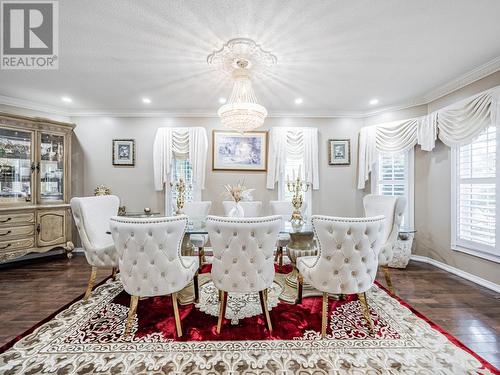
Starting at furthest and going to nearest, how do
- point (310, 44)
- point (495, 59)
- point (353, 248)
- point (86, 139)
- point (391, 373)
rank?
point (86, 139) → point (495, 59) → point (310, 44) → point (353, 248) → point (391, 373)

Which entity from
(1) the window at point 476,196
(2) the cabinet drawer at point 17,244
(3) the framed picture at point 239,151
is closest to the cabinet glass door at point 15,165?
(2) the cabinet drawer at point 17,244

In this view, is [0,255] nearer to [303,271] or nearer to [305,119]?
[303,271]

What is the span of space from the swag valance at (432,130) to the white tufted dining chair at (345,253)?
2354 millimetres

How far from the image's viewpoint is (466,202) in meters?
3.03

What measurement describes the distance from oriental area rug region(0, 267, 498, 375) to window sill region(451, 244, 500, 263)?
1.47m

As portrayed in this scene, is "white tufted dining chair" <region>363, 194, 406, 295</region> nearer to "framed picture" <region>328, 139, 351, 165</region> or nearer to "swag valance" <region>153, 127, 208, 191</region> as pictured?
"framed picture" <region>328, 139, 351, 165</region>

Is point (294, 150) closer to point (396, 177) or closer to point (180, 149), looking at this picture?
point (396, 177)

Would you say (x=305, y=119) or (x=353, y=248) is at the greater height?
(x=305, y=119)

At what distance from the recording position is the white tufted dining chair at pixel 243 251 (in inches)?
65.4

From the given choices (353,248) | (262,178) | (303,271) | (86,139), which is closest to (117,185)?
(86,139)

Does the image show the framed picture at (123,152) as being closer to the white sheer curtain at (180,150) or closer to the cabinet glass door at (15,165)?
the white sheer curtain at (180,150)

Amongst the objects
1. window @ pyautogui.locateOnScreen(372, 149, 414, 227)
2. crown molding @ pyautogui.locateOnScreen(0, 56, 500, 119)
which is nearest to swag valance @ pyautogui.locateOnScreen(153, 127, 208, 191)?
crown molding @ pyautogui.locateOnScreen(0, 56, 500, 119)

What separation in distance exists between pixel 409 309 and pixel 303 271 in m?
1.23

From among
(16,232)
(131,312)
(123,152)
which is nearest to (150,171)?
(123,152)
